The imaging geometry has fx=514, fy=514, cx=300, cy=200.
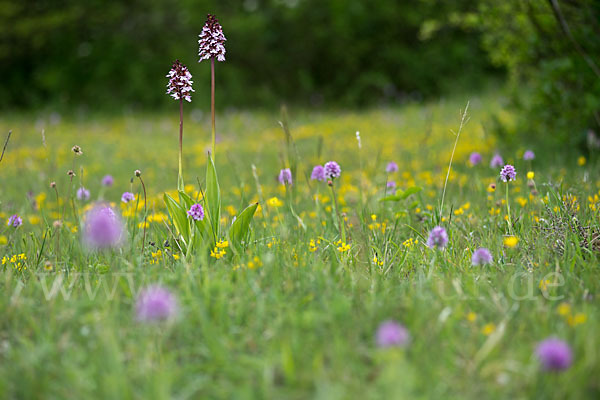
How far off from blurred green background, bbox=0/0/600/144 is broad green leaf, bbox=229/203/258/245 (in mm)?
10898

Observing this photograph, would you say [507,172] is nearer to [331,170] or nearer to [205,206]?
[331,170]

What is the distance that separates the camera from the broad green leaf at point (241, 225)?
253 centimetres

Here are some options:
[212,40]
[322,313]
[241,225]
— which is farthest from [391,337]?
[212,40]

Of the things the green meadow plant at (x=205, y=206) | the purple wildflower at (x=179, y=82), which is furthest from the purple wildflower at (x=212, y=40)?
the purple wildflower at (x=179, y=82)

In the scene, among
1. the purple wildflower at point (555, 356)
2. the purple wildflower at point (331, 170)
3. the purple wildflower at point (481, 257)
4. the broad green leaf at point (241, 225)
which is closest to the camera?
the purple wildflower at point (555, 356)

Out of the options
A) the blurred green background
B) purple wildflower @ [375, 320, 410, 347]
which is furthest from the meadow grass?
the blurred green background

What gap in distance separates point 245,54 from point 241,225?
39.4ft

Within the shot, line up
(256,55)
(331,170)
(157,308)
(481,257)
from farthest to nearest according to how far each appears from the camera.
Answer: (256,55)
(331,170)
(481,257)
(157,308)

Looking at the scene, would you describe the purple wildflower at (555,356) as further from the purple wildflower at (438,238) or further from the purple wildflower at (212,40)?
the purple wildflower at (212,40)

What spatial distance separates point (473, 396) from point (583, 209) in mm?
1713

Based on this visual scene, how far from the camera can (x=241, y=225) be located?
258 centimetres

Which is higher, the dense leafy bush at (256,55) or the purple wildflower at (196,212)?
the dense leafy bush at (256,55)

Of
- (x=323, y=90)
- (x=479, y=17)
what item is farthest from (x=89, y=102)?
(x=479, y=17)

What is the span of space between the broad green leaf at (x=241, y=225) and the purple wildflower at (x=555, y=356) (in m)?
1.46
